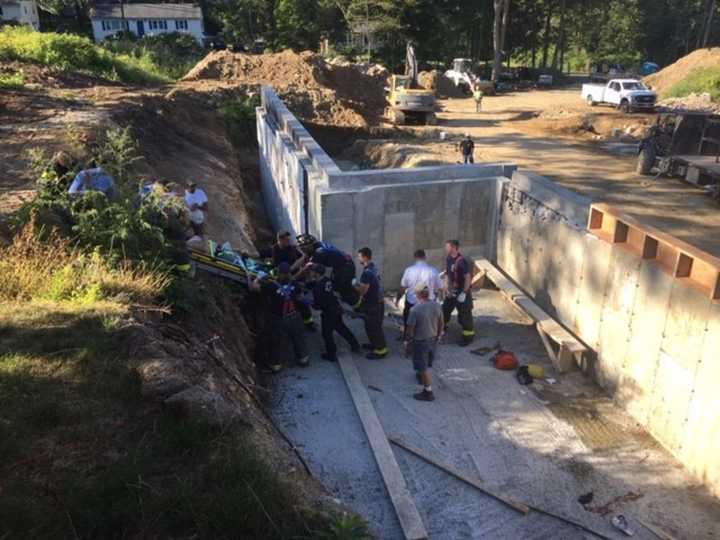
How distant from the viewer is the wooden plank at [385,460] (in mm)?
5426

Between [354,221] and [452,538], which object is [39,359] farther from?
[354,221]

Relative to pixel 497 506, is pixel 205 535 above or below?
above

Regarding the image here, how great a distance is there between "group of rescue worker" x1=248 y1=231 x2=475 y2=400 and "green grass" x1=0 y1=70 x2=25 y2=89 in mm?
12930

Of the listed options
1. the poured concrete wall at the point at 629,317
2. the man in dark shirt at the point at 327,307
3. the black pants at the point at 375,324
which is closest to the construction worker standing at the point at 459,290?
the black pants at the point at 375,324

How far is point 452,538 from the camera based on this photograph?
572 cm

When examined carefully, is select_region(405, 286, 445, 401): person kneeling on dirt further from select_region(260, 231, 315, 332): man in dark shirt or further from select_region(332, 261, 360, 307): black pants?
select_region(260, 231, 315, 332): man in dark shirt

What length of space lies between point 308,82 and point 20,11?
48.7 m

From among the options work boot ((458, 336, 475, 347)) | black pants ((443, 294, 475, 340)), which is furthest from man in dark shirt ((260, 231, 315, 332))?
work boot ((458, 336, 475, 347))

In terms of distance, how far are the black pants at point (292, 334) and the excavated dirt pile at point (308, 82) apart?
18.0m


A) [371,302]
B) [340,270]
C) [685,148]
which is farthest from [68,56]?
[685,148]

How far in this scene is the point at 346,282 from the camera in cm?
858

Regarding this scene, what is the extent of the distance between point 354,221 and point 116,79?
19.0 metres

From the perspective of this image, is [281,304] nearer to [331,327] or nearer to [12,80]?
[331,327]

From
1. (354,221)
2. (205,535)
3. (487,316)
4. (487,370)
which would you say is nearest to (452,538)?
(205,535)
